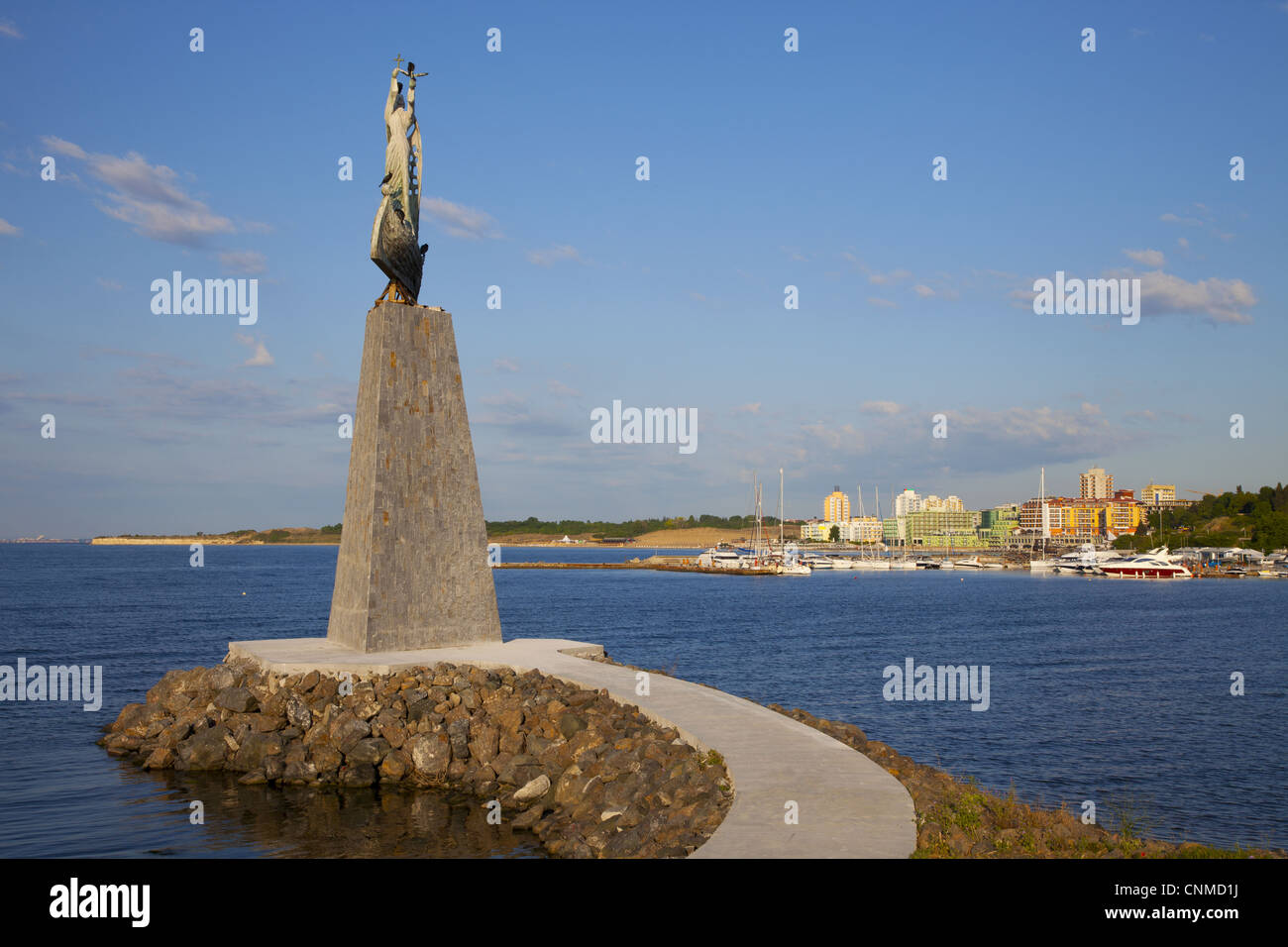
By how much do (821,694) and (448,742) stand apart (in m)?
14.4

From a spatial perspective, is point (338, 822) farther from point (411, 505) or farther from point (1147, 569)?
point (1147, 569)

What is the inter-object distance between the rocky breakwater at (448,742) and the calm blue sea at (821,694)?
66 cm

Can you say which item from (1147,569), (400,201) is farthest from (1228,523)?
(400,201)

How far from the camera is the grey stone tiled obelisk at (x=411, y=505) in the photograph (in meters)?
20.1

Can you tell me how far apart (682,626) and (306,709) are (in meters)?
32.9

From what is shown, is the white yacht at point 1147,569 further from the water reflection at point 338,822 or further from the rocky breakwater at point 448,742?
the water reflection at point 338,822

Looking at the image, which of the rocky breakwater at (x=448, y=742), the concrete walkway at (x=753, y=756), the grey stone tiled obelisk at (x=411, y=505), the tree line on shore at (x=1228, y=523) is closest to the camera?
the concrete walkway at (x=753, y=756)

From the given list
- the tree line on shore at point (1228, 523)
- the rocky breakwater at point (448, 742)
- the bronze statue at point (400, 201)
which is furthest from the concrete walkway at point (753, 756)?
the tree line on shore at point (1228, 523)

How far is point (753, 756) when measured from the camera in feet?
41.7

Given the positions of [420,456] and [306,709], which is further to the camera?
[420,456]

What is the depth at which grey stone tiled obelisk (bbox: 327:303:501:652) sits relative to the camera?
20062mm
